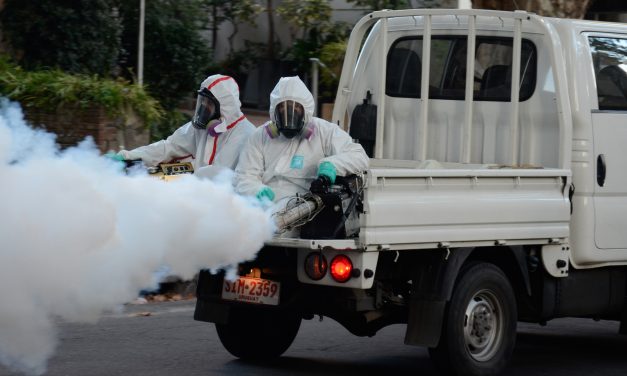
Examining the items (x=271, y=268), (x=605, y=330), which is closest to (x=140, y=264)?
(x=271, y=268)

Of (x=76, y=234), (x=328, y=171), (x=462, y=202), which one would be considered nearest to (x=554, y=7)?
(x=462, y=202)

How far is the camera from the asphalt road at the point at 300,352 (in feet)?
26.2

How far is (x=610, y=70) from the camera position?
27.8ft

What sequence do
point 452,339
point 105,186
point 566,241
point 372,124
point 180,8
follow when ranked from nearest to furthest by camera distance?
point 105,186 → point 452,339 → point 566,241 → point 372,124 → point 180,8

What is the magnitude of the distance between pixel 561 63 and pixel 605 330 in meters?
3.17

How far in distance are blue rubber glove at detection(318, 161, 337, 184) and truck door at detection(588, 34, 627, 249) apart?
6.78 feet

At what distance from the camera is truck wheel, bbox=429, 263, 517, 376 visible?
7.27m

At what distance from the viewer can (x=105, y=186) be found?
577 centimetres

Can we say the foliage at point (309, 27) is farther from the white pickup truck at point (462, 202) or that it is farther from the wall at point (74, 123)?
the white pickup truck at point (462, 202)

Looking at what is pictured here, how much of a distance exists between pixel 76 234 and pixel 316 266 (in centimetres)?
196

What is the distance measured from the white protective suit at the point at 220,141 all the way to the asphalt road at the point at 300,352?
1145 millimetres

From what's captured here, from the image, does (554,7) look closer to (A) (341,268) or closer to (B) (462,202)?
(B) (462,202)

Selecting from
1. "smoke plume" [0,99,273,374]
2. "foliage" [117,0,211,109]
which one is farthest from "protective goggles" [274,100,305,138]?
"foliage" [117,0,211,109]

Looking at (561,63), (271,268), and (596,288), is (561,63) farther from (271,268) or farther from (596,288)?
(271,268)
